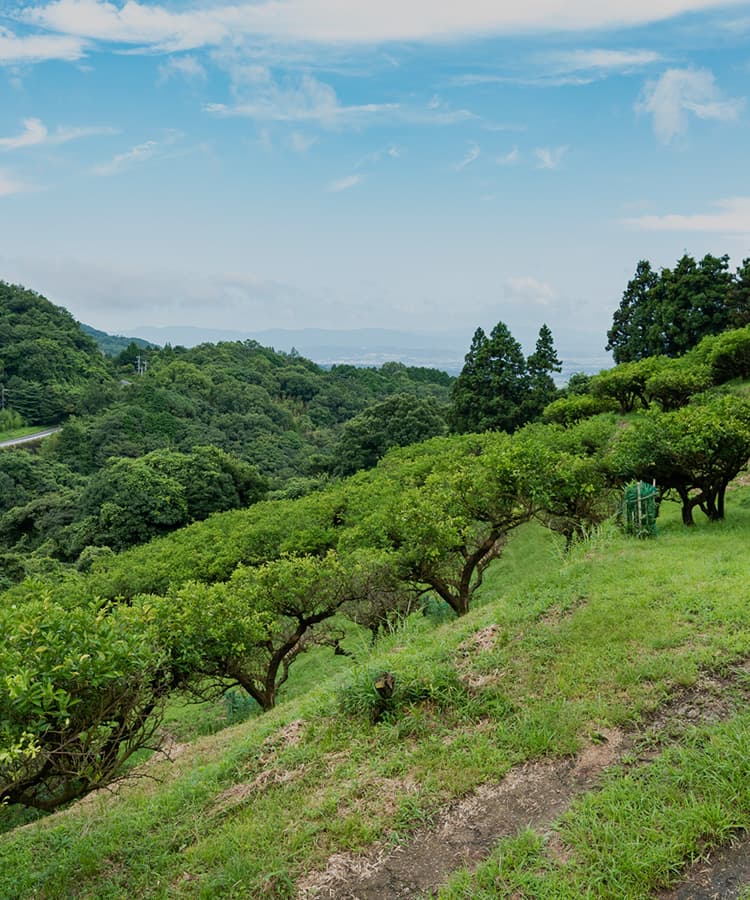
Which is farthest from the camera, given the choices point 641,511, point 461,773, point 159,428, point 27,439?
point 27,439

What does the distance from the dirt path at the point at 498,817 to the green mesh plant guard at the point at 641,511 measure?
596 centimetres

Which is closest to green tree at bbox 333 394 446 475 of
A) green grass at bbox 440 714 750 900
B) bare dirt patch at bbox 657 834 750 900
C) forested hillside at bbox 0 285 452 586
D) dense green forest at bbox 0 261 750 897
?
forested hillside at bbox 0 285 452 586

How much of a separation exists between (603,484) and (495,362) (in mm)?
25372

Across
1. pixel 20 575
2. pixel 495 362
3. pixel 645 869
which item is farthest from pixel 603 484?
pixel 20 575

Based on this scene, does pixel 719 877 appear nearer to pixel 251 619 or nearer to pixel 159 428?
pixel 251 619

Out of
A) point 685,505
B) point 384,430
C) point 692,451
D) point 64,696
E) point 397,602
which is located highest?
point 384,430

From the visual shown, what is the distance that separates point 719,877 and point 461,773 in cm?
197

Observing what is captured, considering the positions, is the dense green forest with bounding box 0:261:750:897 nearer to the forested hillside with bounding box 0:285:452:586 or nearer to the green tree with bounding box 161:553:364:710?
the green tree with bounding box 161:553:364:710

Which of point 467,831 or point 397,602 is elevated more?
point 467,831

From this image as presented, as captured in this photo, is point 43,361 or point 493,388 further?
point 43,361

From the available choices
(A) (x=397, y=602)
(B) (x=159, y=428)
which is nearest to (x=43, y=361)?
(B) (x=159, y=428)

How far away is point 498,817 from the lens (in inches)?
179

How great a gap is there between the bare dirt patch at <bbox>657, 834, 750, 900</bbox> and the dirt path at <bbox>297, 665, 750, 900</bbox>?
0.01 meters

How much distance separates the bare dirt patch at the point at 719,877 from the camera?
3480mm
